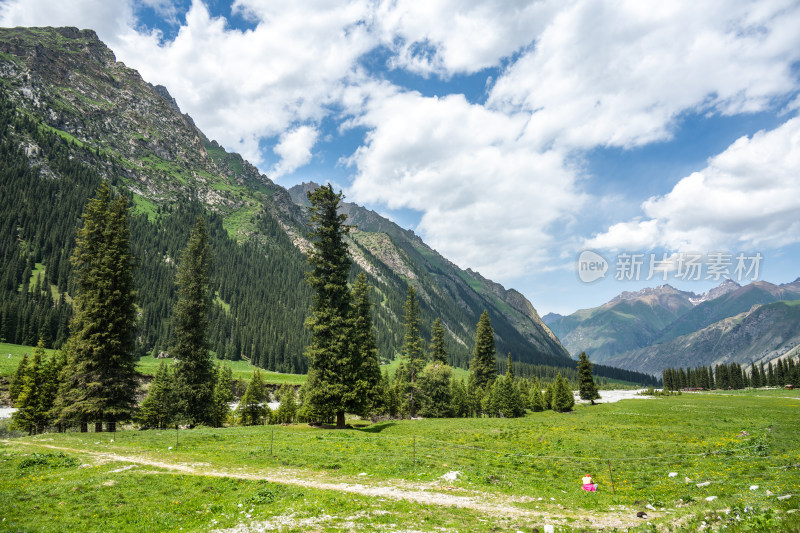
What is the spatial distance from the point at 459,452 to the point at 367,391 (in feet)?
47.5

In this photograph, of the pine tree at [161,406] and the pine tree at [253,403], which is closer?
the pine tree at [161,406]

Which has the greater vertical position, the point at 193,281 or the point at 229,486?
the point at 193,281

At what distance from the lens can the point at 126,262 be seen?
38094 mm

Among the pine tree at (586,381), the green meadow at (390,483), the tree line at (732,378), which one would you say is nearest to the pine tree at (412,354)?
the green meadow at (390,483)

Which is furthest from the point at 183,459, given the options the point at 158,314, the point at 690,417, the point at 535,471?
the point at 158,314

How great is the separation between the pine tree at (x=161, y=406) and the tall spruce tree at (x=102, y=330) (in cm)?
315

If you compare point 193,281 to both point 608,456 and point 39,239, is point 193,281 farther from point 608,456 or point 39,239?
point 39,239

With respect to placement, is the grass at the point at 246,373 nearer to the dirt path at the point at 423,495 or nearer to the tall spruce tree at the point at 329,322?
the tall spruce tree at the point at 329,322

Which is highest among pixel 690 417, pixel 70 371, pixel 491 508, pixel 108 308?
pixel 108 308

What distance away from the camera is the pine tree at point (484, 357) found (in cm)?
7394

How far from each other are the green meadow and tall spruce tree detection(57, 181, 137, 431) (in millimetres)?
5392

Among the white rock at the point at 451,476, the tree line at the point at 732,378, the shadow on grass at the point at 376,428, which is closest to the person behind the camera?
the white rock at the point at 451,476

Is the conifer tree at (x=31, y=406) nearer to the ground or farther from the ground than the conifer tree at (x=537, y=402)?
farther from the ground

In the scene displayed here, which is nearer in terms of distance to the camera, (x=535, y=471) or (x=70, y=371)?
(x=535, y=471)
